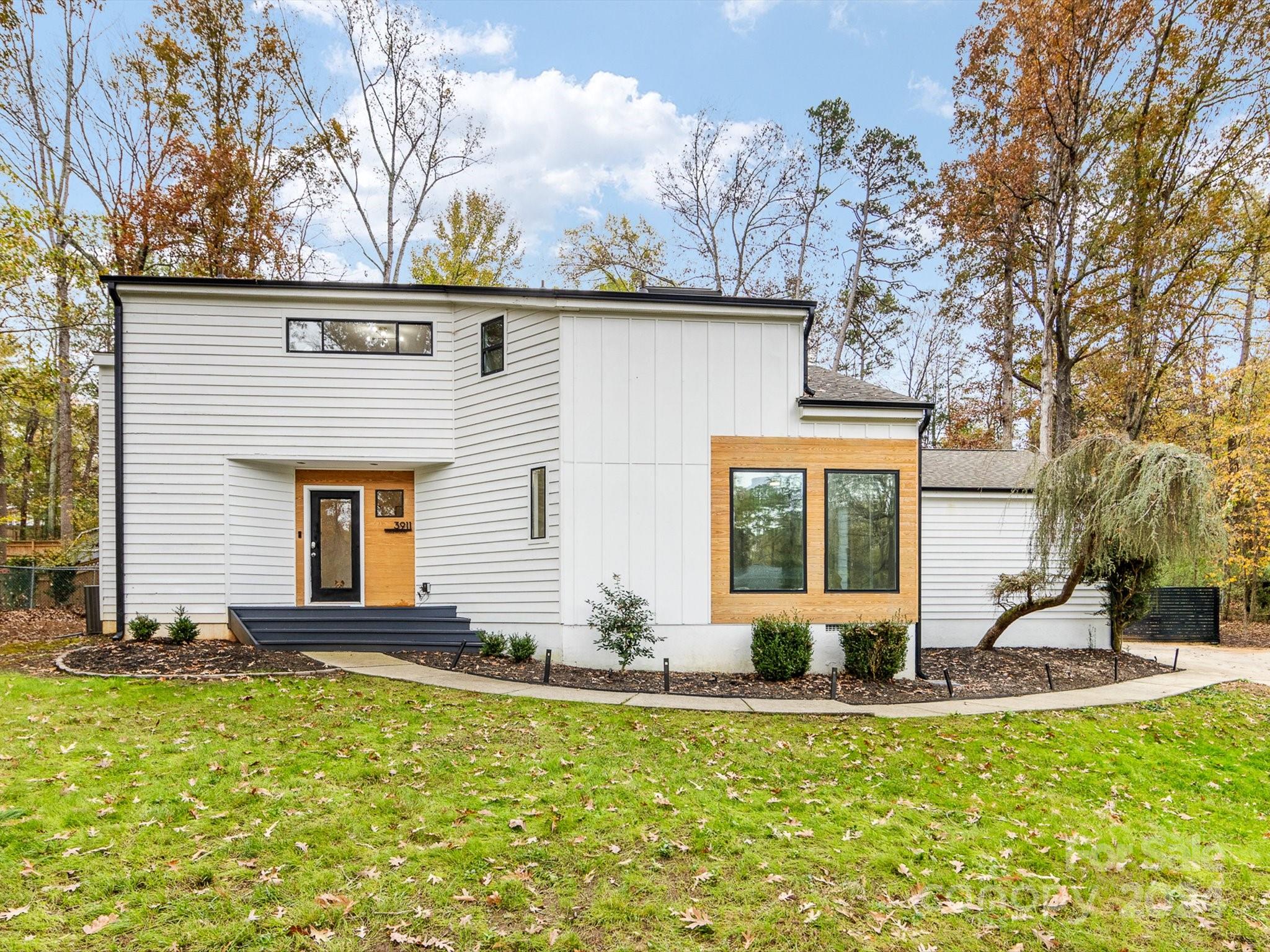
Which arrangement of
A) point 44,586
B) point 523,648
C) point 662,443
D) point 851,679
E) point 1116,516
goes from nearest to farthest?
point 1116,516 → point 851,679 → point 523,648 → point 662,443 → point 44,586

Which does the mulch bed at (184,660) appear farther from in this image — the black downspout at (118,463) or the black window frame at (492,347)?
the black window frame at (492,347)

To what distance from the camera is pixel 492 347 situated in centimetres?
1064

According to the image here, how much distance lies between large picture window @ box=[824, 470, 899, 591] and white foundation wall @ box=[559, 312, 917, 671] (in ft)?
2.36

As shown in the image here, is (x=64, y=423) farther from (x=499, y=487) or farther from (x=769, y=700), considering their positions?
(x=769, y=700)

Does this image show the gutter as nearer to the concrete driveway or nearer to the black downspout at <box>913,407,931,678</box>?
the black downspout at <box>913,407,931,678</box>

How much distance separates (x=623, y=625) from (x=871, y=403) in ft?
16.1

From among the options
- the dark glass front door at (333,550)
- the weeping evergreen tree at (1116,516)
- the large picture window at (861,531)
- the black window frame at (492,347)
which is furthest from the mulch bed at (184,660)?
the weeping evergreen tree at (1116,516)

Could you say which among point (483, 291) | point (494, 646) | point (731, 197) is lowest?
point (494, 646)

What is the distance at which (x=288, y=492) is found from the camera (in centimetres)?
1148

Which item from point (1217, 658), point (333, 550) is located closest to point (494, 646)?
point (333, 550)

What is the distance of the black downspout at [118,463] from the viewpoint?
10.2 metres

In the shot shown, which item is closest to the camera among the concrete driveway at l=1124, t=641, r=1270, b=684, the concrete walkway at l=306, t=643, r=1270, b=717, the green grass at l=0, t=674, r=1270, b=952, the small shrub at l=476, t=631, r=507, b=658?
the green grass at l=0, t=674, r=1270, b=952

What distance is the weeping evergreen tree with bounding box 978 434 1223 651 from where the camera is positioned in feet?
29.0

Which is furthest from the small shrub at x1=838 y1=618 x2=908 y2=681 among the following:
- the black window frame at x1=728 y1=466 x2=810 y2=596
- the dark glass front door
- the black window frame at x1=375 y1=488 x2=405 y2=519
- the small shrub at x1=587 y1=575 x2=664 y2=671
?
the dark glass front door
